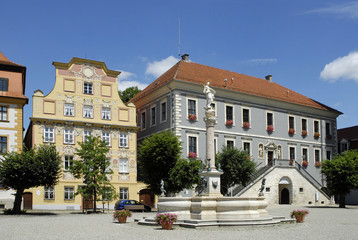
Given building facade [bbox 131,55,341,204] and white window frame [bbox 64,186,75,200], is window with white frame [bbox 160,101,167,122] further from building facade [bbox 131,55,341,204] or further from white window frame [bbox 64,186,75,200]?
white window frame [bbox 64,186,75,200]

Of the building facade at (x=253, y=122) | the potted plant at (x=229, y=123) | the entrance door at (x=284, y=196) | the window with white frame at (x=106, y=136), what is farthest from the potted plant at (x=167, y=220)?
the entrance door at (x=284, y=196)

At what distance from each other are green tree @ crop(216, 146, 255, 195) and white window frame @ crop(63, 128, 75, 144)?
1247cm

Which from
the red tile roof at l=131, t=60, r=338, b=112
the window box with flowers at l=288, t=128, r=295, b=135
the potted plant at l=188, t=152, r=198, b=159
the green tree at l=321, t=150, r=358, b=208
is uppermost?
the red tile roof at l=131, t=60, r=338, b=112

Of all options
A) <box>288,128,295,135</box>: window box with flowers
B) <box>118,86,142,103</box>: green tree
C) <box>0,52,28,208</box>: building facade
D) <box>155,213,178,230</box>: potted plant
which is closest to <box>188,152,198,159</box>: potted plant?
<box>288,128,295,135</box>: window box with flowers

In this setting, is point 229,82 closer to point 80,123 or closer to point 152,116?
point 152,116

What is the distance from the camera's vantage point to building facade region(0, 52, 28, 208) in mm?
36219

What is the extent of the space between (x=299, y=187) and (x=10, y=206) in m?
26.0

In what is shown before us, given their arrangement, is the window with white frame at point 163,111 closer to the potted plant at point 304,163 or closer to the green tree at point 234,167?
the green tree at point 234,167

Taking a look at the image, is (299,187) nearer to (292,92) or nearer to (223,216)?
(292,92)

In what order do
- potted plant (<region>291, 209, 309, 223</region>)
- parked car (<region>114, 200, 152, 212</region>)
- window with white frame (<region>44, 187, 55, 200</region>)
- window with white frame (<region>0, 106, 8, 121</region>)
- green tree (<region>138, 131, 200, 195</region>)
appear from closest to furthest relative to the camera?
potted plant (<region>291, 209, 309, 223</region>), parked car (<region>114, 200, 152, 212</region>), green tree (<region>138, 131, 200, 195</region>), window with white frame (<region>0, 106, 8, 121</region>), window with white frame (<region>44, 187, 55, 200</region>)

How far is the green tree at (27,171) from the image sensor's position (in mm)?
28922

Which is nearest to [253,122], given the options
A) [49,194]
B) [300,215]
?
[49,194]

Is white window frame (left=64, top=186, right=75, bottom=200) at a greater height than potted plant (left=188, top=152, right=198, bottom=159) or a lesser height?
lesser

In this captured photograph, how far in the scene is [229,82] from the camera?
148 feet
